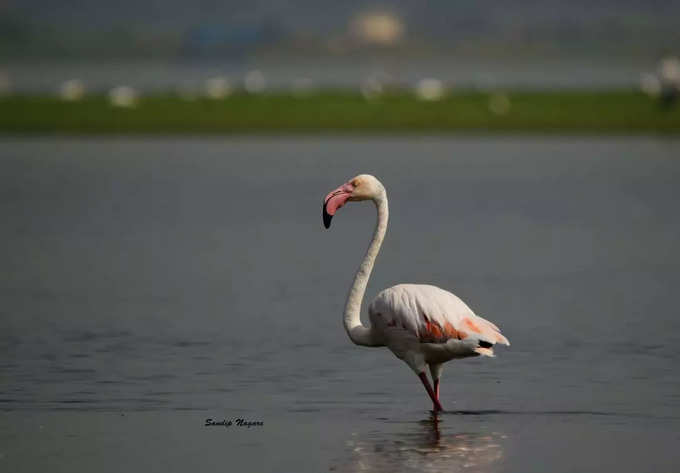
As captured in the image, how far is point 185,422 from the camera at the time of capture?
545 inches

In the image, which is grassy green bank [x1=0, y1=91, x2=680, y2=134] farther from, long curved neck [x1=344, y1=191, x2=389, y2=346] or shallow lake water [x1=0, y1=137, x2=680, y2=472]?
long curved neck [x1=344, y1=191, x2=389, y2=346]

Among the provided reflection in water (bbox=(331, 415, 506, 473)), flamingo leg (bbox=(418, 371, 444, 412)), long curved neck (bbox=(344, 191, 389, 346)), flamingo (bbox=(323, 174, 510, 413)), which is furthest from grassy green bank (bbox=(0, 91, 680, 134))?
reflection in water (bbox=(331, 415, 506, 473))

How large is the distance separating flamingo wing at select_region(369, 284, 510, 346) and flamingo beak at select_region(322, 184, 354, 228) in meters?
0.83

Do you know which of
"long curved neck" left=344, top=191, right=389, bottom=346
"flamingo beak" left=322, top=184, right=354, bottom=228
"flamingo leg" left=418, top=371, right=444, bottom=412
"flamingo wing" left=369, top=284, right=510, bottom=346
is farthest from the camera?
"flamingo beak" left=322, top=184, right=354, bottom=228

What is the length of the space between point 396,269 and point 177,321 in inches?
178

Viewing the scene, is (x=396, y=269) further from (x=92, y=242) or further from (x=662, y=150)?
(x=662, y=150)

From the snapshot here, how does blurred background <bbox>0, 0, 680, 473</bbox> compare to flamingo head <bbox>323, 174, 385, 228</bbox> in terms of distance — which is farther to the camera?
flamingo head <bbox>323, 174, 385, 228</bbox>

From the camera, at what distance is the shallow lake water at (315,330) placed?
13109 millimetres

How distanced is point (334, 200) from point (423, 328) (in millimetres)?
1403

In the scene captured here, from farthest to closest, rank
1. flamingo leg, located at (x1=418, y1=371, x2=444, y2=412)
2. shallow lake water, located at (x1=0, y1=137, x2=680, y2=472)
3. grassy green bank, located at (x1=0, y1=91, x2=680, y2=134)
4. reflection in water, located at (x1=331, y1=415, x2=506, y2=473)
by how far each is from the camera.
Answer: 1. grassy green bank, located at (x1=0, y1=91, x2=680, y2=134)
2. flamingo leg, located at (x1=418, y1=371, x2=444, y2=412)
3. shallow lake water, located at (x1=0, y1=137, x2=680, y2=472)
4. reflection in water, located at (x1=331, y1=415, x2=506, y2=473)

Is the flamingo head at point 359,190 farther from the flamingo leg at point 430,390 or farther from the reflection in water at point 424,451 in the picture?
the reflection in water at point 424,451

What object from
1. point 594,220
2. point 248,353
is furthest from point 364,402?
point 594,220

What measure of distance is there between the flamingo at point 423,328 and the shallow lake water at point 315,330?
1.56 feet

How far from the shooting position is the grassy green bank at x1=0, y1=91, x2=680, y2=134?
6272cm
